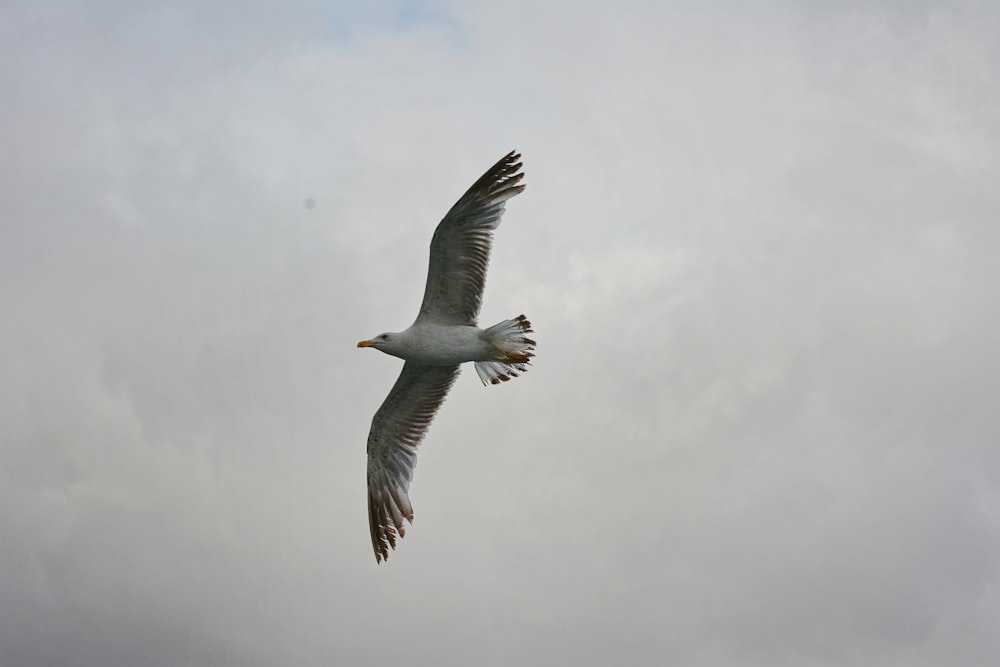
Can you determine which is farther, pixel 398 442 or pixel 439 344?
pixel 398 442

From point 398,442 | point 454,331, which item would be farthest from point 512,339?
point 398,442

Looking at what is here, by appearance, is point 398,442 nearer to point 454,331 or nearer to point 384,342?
point 384,342

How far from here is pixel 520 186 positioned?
69.8ft

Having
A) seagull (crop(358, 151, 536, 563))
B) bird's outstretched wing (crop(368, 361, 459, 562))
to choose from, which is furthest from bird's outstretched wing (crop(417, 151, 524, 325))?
bird's outstretched wing (crop(368, 361, 459, 562))

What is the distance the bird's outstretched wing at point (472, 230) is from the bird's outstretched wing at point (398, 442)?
9.17 feet

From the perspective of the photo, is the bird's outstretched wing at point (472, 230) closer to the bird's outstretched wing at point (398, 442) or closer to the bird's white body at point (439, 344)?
the bird's white body at point (439, 344)

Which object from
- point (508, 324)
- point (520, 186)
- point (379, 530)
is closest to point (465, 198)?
point (520, 186)

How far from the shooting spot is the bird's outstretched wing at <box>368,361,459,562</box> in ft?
77.7

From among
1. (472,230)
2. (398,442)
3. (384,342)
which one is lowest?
(398,442)

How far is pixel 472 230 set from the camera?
831 inches

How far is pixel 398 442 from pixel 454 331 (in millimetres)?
3736

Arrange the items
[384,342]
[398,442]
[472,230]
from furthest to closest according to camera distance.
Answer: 1. [398,442]
2. [384,342]
3. [472,230]

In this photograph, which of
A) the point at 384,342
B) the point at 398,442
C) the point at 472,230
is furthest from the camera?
the point at 398,442

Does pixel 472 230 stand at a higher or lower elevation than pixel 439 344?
higher
